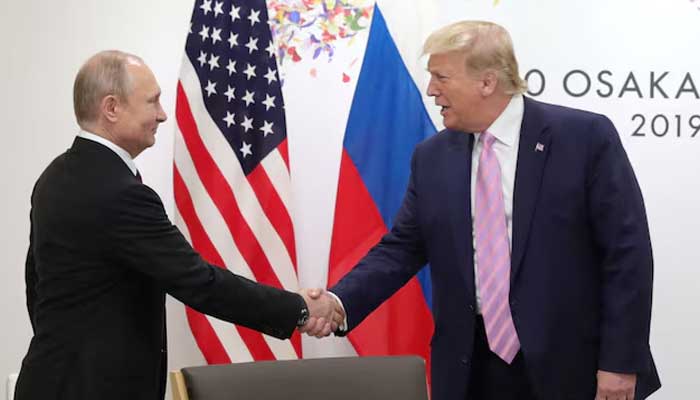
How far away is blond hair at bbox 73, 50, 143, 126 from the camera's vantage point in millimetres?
2428

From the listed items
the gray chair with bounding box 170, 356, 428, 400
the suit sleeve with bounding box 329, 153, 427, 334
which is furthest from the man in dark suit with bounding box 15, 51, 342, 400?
the suit sleeve with bounding box 329, 153, 427, 334

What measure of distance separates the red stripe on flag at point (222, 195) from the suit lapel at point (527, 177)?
3.66ft

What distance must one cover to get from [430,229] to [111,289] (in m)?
0.97

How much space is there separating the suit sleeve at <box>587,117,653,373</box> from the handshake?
80 cm

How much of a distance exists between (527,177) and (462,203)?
0.67 feet

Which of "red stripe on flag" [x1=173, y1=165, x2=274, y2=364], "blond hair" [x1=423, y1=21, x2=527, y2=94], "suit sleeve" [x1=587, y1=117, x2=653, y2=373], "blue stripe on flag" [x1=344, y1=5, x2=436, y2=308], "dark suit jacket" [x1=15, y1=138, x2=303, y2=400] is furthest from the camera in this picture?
"blue stripe on flag" [x1=344, y1=5, x2=436, y2=308]

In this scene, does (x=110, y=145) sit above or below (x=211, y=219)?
above

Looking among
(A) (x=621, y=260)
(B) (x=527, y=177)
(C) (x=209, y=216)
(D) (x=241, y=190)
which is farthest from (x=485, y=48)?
(C) (x=209, y=216)

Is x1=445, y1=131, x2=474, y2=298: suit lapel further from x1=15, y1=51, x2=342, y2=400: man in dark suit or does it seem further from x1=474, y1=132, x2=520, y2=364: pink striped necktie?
x1=15, y1=51, x2=342, y2=400: man in dark suit

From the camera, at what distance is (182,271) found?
2.45 m

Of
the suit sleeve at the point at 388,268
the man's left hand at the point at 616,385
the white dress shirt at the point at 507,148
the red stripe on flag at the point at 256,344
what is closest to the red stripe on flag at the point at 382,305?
the red stripe on flag at the point at 256,344

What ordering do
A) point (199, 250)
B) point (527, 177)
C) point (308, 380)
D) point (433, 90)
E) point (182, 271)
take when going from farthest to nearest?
point (199, 250)
point (433, 90)
point (527, 177)
point (308, 380)
point (182, 271)

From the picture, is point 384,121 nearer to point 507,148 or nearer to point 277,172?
point 277,172

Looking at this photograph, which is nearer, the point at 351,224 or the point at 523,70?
the point at 351,224
